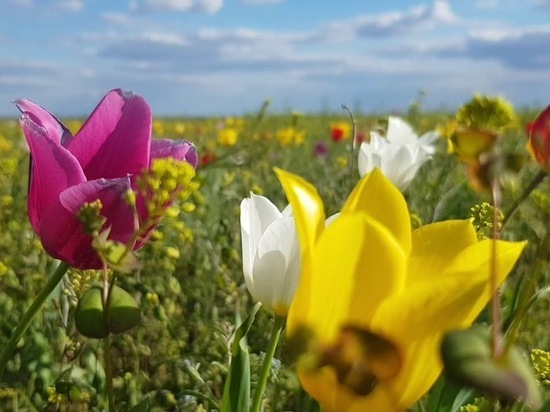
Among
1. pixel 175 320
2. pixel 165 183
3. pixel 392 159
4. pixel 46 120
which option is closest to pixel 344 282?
pixel 165 183

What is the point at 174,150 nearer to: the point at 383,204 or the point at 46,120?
the point at 46,120

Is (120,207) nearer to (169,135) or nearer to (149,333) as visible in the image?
(149,333)

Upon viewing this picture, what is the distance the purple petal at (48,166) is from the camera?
84 cm

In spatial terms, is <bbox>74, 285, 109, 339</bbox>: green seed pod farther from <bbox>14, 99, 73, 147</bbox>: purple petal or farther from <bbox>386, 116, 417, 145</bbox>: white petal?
<bbox>386, 116, 417, 145</bbox>: white petal

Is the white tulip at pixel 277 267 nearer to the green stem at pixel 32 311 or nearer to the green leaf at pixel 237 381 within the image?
the green leaf at pixel 237 381

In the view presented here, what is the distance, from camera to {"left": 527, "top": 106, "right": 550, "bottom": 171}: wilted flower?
66 cm

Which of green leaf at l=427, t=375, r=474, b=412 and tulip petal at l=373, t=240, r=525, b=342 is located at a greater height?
tulip petal at l=373, t=240, r=525, b=342

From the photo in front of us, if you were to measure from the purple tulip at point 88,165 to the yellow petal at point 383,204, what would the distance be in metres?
0.23

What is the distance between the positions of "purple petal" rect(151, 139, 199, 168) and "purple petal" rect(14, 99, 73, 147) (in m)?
0.10

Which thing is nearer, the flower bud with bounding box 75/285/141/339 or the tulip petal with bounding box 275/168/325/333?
the tulip petal with bounding box 275/168/325/333

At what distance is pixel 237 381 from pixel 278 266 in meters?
0.12

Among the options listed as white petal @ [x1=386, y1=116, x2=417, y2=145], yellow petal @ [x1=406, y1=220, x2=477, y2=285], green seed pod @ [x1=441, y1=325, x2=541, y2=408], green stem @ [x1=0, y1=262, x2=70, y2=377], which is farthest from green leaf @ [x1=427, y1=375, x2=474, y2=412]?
white petal @ [x1=386, y1=116, x2=417, y2=145]


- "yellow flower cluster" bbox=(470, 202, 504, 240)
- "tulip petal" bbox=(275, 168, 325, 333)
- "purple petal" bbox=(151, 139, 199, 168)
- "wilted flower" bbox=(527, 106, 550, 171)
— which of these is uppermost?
"wilted flower" bbox=(527, 106, 550, 171)

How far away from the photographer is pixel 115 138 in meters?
0.88
